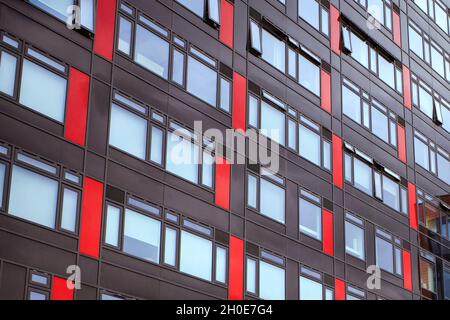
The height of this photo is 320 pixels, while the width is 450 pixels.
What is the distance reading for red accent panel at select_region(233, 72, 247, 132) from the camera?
36.2 metres

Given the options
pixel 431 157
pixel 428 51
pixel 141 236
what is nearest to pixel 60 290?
pixel 141 236

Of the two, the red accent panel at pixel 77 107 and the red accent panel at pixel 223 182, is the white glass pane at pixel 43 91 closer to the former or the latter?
the red accent panel at pixel 77 107

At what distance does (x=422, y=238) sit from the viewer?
4719cm

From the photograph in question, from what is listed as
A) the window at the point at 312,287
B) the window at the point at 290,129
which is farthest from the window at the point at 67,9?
the window at the point at 312,287

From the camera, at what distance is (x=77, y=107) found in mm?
29484

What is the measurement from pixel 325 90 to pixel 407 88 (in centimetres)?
836

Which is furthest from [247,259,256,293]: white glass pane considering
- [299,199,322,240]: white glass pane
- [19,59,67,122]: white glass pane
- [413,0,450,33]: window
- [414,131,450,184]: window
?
[413,0,450,33]: window

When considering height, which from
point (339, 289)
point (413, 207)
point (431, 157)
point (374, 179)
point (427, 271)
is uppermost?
point (431, 157)

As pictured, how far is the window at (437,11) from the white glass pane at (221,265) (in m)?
23.6

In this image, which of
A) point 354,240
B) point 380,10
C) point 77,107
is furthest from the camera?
point 380,10

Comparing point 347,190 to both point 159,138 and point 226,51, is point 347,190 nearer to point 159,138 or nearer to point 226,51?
point 226,51

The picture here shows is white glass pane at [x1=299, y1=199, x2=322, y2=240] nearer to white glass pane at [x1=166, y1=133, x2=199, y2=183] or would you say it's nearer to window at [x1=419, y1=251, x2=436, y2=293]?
white glass pane at [x1=166, y1=133, x2=199, y2=183]

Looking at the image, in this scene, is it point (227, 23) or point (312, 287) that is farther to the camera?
point (312, 287)

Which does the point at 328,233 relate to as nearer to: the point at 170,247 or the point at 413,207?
the point at 413,207
